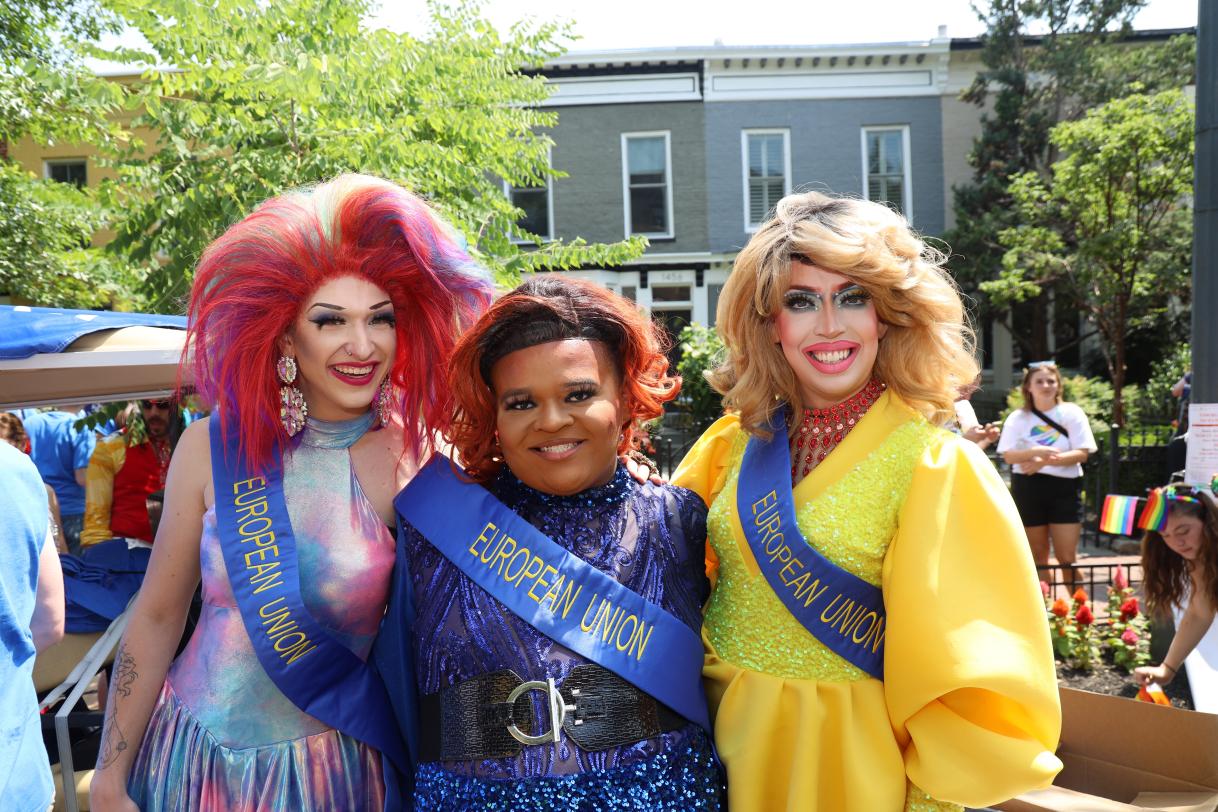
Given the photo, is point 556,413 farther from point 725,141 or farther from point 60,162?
point 60,162

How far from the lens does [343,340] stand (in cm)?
200

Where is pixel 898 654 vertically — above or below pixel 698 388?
above

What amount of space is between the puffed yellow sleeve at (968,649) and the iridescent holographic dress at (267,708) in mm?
1038

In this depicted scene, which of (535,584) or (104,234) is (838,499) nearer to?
(535,584)

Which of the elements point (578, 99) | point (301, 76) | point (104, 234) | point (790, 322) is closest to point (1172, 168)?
point (578, 99)

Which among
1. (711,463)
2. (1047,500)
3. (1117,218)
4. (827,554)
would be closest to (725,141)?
(1117,218)

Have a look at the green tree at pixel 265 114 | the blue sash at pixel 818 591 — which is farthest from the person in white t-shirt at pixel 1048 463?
the blue sash at pixel 818 591

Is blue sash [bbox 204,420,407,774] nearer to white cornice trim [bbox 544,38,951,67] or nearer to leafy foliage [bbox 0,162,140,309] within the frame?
leafy foliage [bbox 0,162,140,309]

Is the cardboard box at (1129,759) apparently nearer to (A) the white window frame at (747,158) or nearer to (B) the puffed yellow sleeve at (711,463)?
(B) the puffed yellow sleeve at (711,463)

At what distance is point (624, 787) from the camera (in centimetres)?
171

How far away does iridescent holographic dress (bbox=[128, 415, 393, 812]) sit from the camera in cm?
192

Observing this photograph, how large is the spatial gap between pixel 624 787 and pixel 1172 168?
43.2 feet

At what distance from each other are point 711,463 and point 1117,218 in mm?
12775

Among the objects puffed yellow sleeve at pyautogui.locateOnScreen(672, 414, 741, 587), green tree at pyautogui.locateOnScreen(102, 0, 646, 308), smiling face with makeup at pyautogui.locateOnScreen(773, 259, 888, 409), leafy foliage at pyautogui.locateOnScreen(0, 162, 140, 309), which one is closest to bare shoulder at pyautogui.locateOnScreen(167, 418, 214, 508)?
puffed yellow sleeve at pyautogui.locateOnScreen(672, 414, 741, 587)
